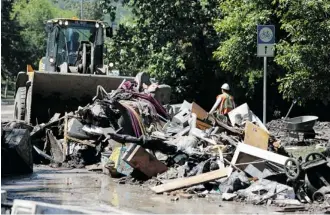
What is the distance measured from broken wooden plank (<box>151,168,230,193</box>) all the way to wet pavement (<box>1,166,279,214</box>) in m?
0.21

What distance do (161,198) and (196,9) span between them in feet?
53.7

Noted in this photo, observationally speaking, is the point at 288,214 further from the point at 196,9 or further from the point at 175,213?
the point at 196,9

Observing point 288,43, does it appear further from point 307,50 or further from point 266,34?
point 266,34

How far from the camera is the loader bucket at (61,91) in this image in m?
15.7

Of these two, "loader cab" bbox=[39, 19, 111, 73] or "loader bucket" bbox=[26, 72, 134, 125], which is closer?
"loader bucket" bbox=[26, 72, 134, 125]

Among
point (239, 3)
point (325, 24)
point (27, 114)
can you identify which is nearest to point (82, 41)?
point (27, 114)

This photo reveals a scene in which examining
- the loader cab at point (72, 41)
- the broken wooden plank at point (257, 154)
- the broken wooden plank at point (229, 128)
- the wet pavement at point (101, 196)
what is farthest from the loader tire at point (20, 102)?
the broken wooden plank at point (257, 154)

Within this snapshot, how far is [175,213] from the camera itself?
27.7 ft

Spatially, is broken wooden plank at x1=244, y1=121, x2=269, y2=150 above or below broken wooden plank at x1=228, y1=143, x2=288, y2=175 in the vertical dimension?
above

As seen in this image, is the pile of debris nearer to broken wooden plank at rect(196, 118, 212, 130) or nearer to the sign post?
broken wooden plank at rect(196, 118, 212, 130)

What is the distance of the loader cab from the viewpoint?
18484mm

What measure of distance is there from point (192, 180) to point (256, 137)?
2.18m

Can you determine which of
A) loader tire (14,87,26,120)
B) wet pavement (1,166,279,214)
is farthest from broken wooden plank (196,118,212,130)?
loader tire (14,87,26,120)

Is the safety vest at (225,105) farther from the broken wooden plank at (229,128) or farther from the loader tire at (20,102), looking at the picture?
the loader tire at (20,102)
